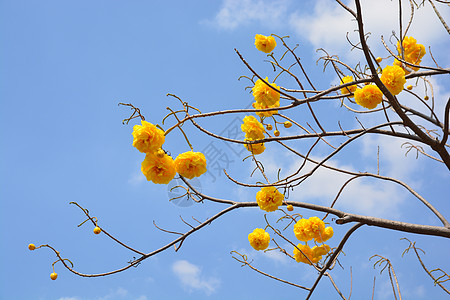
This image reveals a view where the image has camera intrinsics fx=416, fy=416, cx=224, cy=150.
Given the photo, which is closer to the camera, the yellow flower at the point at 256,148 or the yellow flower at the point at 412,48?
the yellow flower at the point at 256,148

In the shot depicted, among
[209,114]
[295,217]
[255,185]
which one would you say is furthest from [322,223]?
[209,114]

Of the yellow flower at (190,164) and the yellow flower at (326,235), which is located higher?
the yellow flower at (326,235)

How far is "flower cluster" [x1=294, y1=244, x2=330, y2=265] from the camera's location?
2.68m

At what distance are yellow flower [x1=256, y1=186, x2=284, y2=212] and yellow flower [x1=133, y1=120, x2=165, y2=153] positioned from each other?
29.3 inches

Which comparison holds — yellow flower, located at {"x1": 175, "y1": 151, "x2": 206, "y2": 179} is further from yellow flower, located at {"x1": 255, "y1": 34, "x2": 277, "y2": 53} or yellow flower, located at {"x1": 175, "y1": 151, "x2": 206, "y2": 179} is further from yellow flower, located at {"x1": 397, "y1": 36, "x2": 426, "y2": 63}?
yellow flower, located at {"x1": 397, "y1": 36, "x2": 426, "y2": 63}

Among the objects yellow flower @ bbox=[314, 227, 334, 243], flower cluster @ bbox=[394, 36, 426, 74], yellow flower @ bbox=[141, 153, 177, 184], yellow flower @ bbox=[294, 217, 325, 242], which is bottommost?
yellow flower @ bbox=[141, 153, 177, 184]

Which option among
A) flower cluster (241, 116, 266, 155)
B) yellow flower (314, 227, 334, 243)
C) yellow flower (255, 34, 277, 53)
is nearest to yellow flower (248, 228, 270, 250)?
yellow flower (314, 227, 334, 243)

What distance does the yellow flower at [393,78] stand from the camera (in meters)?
2.10

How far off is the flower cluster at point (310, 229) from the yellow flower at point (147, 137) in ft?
3.77

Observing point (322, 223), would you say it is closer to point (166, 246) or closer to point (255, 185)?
point (255, 185)

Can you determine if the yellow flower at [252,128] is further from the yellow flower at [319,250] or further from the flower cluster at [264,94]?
the yellow flower at [319,250]

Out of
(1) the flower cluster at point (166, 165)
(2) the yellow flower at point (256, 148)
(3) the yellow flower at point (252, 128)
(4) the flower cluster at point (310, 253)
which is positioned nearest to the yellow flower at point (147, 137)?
(1) the flower cluster at point (166, 165)

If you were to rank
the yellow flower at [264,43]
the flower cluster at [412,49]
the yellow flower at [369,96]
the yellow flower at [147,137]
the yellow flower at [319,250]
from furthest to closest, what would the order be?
the flower cluster at [412,49] < the yellow flower at [319,250] < the yellow flower at [264,43] < the yellow flower at [369,96] < the yellow flower at [147,137]

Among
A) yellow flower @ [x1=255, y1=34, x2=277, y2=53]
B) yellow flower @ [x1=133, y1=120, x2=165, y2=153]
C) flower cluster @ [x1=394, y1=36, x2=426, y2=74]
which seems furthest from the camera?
flower cluster @ [x1=394, y1=36, x2=426, y2=74]
